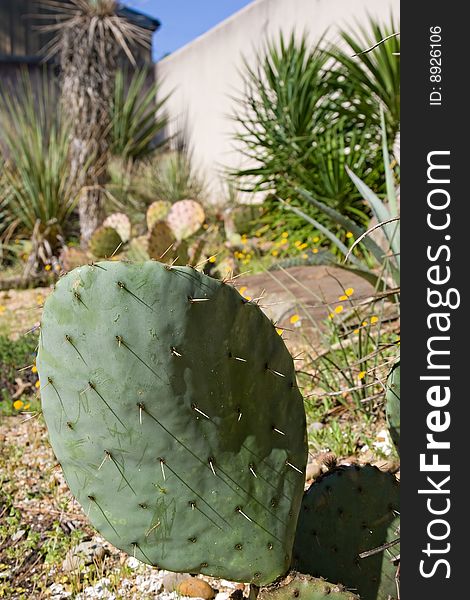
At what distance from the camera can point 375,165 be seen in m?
6.02

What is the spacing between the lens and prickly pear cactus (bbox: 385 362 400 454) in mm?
1919

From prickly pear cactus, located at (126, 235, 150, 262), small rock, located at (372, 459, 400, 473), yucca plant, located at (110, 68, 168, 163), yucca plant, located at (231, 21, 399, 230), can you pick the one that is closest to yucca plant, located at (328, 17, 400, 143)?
yucca plant, located at (231, 21, 399, 230)

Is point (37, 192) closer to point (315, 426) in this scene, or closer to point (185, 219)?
point (185, 219)

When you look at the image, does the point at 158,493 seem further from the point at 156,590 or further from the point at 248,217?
the point at 248,217

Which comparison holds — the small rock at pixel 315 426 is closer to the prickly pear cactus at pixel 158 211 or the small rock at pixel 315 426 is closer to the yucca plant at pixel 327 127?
the yucca plant at pixel 327 127

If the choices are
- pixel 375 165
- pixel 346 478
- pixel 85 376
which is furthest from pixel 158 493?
pixel 375 165

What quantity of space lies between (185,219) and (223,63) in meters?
4.53

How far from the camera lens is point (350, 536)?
5.74 ft

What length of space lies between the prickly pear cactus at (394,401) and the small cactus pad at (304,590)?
1.69ft

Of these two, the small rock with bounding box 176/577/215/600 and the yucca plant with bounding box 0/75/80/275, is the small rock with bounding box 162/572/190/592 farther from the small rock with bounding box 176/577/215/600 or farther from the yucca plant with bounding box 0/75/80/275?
the yucca plant with bounding box 0/75/80/275

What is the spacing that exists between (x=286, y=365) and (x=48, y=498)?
1.43m

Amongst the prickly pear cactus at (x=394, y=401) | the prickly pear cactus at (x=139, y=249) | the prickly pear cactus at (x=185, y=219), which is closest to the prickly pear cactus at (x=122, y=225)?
the prickly pear cactus at (x=185, y=219)

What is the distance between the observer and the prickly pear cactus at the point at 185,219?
218 inches

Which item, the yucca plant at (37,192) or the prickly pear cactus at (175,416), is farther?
the yucca plant at (37,192)
